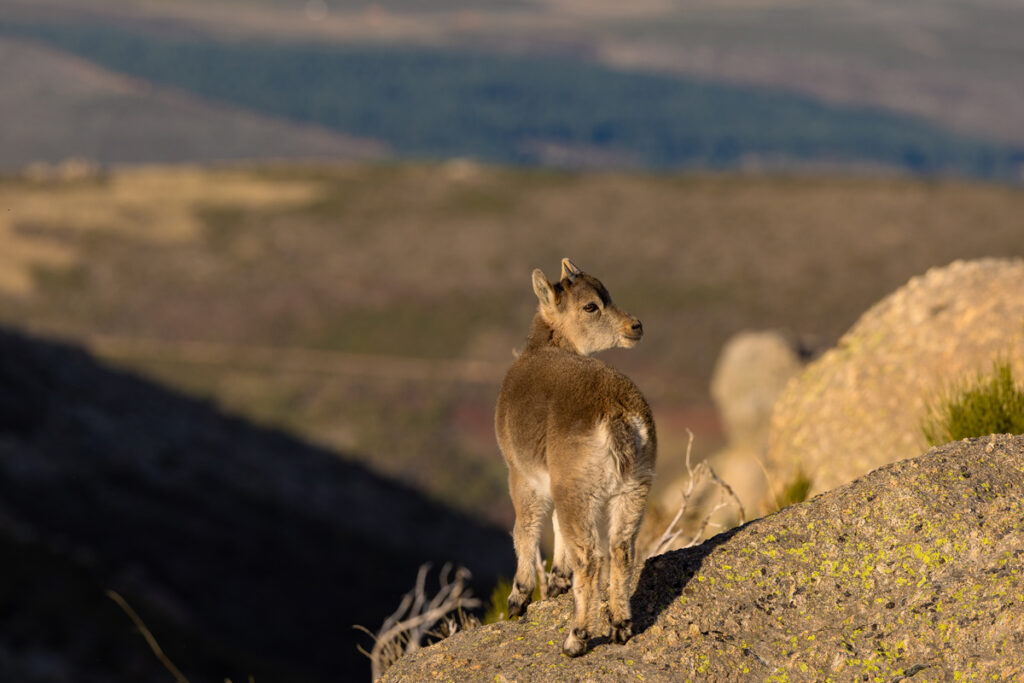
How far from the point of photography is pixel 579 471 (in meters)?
7.22

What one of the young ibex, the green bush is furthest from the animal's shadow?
the green bush

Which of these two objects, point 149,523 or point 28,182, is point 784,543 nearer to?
point 149,523

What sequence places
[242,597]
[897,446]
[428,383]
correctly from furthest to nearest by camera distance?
[428,383] < [242,597] < [897,446]

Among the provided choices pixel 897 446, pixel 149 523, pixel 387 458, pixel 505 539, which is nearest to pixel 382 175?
pixel 387 458

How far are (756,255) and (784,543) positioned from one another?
14184 cm

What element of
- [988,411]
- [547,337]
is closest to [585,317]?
[547,337]

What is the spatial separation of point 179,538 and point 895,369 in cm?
4229

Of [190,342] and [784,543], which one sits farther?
[190,342]

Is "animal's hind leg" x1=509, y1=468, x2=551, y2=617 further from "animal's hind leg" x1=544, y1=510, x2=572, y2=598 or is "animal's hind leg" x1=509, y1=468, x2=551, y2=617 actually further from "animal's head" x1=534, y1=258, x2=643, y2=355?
"animal's head" x1=534, y1=258, x2=643, y2=355

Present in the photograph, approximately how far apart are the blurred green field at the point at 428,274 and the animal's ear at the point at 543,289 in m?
92.9

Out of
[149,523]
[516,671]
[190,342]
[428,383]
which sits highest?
[190,342]

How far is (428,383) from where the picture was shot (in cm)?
→ 13150

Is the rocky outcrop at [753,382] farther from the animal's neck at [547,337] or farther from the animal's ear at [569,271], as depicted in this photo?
the animal's neck at [547,337]

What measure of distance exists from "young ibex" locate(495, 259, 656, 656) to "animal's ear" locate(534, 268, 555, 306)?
88 cm
